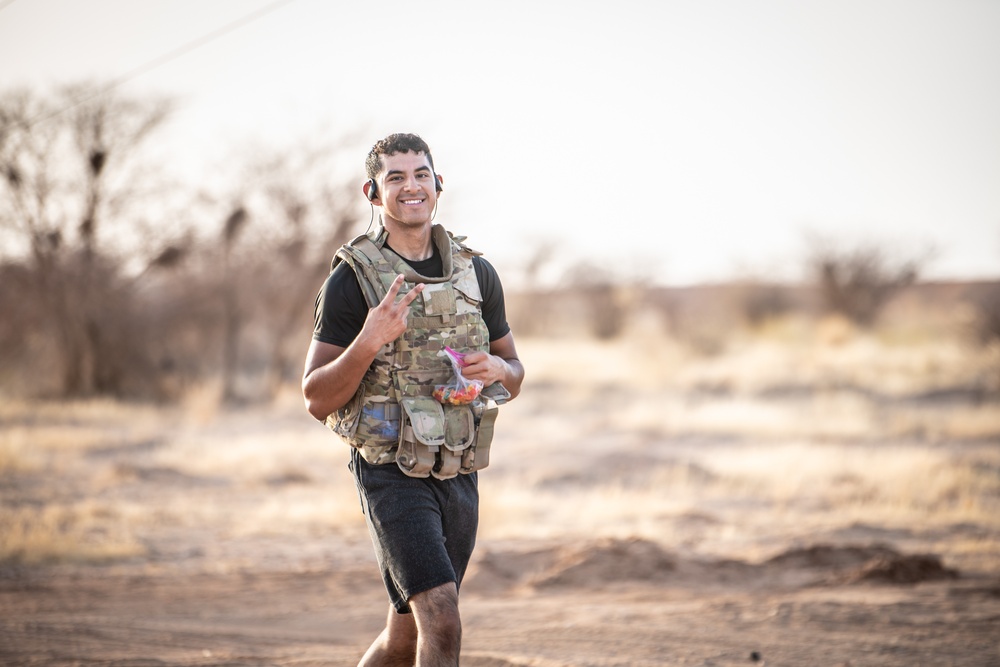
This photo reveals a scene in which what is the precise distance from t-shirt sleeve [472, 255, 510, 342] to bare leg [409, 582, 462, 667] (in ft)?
3.26

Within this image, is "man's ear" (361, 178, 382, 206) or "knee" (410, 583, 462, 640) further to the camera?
"man's ear" (361, 178, 382, 206)

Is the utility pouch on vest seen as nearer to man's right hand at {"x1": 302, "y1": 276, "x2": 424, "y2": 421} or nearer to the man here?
the man

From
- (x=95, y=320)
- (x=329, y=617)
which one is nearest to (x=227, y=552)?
(x=329, y=617)

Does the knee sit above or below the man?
below

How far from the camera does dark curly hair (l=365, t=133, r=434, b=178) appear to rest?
313 cm

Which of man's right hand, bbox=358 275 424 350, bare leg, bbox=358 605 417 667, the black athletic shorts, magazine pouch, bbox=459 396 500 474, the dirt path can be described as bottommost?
the dirt path

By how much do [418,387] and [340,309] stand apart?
38cm

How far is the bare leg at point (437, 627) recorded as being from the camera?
2.65m

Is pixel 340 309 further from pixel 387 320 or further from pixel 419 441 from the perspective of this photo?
pixel 419 441

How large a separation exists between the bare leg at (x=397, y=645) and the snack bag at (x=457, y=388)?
743 mm

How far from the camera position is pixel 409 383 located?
3.04 meters

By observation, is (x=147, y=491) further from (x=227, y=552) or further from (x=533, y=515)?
(x=533, y=515)

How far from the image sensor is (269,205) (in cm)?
2188

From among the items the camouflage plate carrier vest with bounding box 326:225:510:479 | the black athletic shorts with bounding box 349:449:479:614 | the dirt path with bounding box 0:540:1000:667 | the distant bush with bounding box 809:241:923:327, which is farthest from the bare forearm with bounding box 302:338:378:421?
the distant bush with bounding box 809:241:923:327
